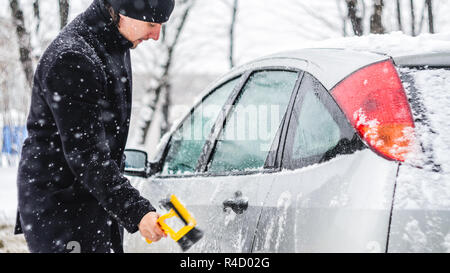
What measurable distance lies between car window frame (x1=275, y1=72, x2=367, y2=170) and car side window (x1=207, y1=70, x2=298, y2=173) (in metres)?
0.10

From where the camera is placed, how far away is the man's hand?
1771mm

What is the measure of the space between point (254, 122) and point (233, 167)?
255 mm

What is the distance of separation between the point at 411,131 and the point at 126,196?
3.59 ft

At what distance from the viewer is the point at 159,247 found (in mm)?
2793

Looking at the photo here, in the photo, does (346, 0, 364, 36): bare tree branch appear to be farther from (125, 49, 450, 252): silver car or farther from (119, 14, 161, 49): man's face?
(119, 14, 161, 49): man's face

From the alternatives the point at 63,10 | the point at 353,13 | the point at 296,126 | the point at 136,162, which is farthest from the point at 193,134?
the point at 63,10

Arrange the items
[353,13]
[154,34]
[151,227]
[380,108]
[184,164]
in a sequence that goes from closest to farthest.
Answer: [380,108]
[151,227]
[154,34]
[184,164]
[353,13]

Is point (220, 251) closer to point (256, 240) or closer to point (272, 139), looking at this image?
point (256, 240)

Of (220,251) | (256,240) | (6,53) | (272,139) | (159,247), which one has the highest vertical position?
(6,53)

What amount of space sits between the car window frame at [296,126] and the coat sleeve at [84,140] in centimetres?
60

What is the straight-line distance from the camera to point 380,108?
5.06ft

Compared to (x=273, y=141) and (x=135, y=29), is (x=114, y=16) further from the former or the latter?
(x=273, y=141)

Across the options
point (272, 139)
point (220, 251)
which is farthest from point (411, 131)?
point (220, 251)

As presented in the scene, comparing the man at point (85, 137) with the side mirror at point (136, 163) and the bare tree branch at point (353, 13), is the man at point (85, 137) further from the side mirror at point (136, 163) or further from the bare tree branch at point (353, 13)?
the bare tree branch at point (353, 13)
